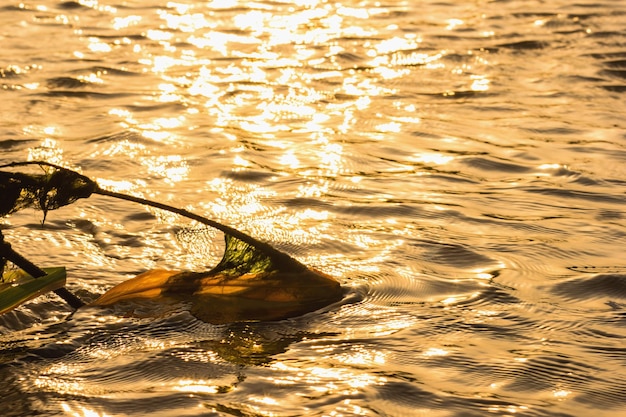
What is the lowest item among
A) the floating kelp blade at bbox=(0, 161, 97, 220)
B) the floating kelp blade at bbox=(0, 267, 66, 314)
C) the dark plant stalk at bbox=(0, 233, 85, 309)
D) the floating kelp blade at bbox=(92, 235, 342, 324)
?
the floating kelp blade at bbox=(92, 235, 342, 324)

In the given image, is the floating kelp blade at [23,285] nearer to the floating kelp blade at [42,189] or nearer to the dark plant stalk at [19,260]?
the dark plant stalk at [19,260]

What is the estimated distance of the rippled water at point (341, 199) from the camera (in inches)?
121

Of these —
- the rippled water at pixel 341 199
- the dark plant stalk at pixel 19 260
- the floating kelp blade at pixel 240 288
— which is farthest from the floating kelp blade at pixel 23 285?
the floating kelp blade at pixel 240 288

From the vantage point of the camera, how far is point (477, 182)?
5.08 metres

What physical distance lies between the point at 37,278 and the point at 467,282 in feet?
5.02

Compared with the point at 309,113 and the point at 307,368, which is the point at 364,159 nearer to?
the point at 309,113

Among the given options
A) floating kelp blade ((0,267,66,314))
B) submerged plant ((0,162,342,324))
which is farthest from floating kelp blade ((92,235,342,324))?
floating kelp blade ((0,267,66,314))

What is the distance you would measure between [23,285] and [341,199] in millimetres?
1871

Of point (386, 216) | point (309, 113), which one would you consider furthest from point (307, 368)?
point (309, 113)

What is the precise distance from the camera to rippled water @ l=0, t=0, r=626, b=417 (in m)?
3.07

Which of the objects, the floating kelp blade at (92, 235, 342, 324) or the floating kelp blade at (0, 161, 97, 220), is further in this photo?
the floating kelp blade at (92, 235, 342, 324)

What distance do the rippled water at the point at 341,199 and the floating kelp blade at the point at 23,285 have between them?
0.15 m

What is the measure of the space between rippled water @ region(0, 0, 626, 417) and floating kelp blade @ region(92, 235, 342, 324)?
0.08m

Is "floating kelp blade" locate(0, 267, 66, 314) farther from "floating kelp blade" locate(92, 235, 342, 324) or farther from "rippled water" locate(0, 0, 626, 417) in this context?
"floating kelp blade" locate(92, 235, 342, 324)
